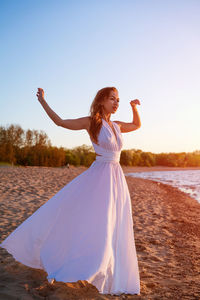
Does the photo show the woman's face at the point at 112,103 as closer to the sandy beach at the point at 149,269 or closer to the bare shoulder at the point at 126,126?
the bare shoulder at the point at 126,126

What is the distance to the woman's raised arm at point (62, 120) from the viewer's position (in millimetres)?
2711

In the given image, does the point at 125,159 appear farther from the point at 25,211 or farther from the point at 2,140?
the point at 25,211

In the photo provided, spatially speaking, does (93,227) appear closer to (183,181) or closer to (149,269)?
(149,269)

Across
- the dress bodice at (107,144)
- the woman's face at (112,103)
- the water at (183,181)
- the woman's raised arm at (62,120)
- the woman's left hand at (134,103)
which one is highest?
the woman's left hand at (134,103)

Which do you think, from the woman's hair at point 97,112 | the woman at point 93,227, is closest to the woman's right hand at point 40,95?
the woman at point 93,227

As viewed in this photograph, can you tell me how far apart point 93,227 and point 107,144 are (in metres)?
0.86

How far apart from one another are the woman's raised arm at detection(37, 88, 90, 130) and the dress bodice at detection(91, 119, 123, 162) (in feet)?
0.68

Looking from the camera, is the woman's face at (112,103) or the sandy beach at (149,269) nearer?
the sandy beach at (149,269)

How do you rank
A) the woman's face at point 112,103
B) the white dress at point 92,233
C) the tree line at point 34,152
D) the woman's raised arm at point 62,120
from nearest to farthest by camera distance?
1. the white dress at point 92,233
2. the woman's raised arm at point 62,120
3. the woman's face at point 112,103
4. the tree line at point 34,152

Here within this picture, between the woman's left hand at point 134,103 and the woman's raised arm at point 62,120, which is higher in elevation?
the woman's left hand at point 134,103

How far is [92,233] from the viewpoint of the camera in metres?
2.60

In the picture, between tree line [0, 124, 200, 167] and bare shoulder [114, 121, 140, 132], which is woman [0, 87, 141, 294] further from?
tree line [0, 124, 200, 167]

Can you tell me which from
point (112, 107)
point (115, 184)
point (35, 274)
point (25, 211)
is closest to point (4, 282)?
point (35, 274)

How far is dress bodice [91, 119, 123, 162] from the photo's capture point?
2.78 metres
